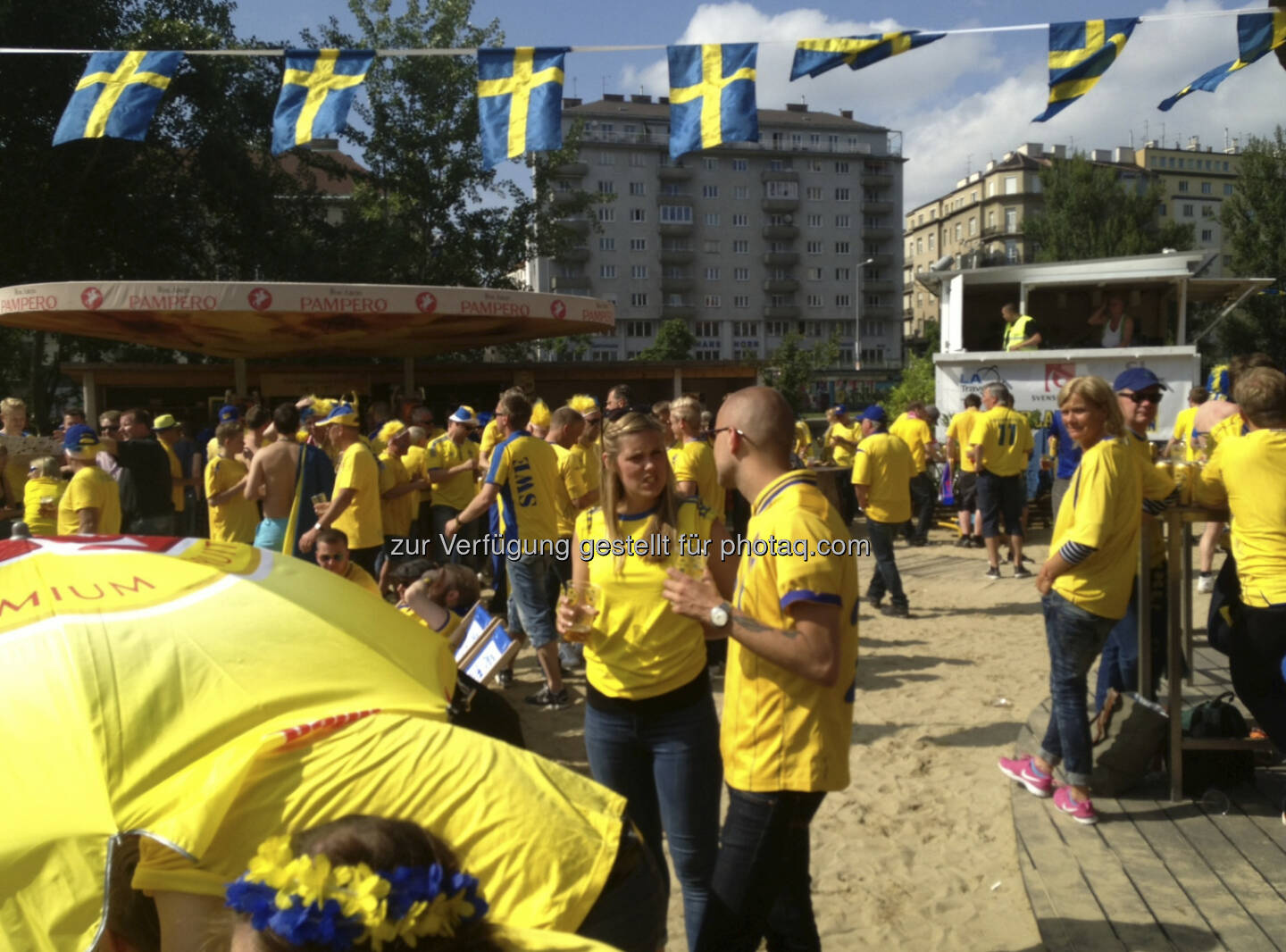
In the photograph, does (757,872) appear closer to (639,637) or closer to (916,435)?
(639,637)

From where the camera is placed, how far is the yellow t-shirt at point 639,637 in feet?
9.97

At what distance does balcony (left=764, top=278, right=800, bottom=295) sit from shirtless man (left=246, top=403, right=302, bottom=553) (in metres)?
85.5

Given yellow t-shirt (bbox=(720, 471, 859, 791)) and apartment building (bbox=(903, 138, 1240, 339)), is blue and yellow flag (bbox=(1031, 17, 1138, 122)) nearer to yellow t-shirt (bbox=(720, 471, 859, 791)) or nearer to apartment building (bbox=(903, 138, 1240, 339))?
yellow t-shirt (bbox=(720, 471, 859, 791))

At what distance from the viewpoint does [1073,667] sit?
4.11 meters

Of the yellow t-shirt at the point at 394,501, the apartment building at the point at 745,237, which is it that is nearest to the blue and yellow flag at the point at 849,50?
the yellow t-shirt at the point at 394,501

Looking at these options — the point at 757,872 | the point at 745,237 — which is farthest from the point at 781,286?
the point at 757,872

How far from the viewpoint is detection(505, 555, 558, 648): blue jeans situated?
5922mm

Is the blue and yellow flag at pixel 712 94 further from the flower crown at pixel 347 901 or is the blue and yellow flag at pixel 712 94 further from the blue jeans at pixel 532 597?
the flower crown at pixel 347 901

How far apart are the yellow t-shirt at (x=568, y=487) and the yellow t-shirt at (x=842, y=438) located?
281 inches

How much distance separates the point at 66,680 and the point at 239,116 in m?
25.4

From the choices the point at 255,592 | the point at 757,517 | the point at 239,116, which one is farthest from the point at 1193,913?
the point at 239,116

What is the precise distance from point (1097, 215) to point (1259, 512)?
49162 millimetres

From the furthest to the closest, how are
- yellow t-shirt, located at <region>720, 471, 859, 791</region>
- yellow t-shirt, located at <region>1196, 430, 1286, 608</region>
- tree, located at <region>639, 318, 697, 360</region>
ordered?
tree, located at <region>639, 318, 697, 360</region> → yellow t-shirt, located at <region>1196, 430, 1286, 608</region> → yellow t-shirt, located at <region>720, 471, 859, 791</region>

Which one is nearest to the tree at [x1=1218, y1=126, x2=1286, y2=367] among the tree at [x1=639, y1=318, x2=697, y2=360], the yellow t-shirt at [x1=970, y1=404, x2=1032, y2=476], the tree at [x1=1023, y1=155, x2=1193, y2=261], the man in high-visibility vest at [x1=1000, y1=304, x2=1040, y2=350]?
the tree at [x1=1023, y1=155, x2=1193, y2=261]
